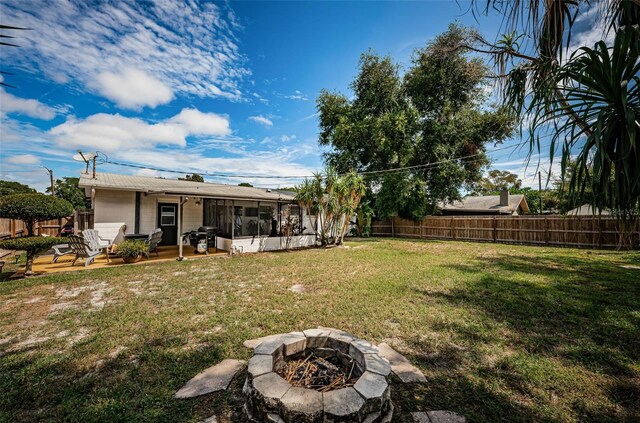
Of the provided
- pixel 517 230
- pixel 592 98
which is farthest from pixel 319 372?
pixel 517 230

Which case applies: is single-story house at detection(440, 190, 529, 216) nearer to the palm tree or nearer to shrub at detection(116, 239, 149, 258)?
the palm tree

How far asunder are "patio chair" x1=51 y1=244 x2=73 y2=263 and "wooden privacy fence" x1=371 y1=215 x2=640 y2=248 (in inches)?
637

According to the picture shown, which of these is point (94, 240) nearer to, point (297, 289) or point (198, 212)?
point (198, 212)

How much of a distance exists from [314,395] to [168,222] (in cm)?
1173

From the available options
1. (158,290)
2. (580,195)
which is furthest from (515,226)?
(158,290)

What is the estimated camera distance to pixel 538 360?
2836 millimetres

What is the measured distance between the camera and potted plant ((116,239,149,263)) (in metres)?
7.85

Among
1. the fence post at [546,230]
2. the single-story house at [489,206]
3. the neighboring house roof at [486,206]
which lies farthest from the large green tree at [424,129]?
the fence post at [546,230]

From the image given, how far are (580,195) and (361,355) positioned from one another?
8.84ft

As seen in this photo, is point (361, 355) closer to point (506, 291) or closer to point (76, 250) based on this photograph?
point (506, 291)

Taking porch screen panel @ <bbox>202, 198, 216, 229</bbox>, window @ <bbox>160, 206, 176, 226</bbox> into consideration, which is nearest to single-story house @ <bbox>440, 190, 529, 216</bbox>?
porch screen panel @ <bbox>202, 198, 216, 229</bbox>

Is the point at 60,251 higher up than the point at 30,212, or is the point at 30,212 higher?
the point at 30,212

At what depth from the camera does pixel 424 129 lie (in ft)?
53.4

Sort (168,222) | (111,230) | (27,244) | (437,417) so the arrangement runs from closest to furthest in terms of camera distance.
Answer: (437,417) → (27,244) → (111,230) → (168,222)
